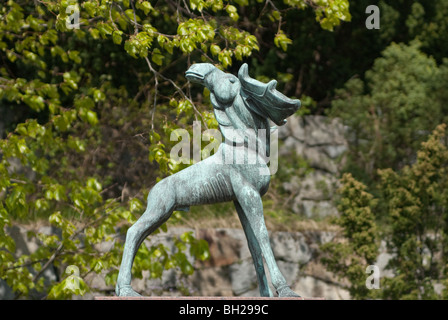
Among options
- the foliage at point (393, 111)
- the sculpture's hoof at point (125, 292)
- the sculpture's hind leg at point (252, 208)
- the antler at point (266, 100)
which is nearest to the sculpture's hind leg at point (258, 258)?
the sculpture's hind leg at point (252, 208)

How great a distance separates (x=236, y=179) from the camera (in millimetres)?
4152

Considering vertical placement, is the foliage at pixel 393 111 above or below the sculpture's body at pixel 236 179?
above

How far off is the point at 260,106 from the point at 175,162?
Answer: 2.52 m

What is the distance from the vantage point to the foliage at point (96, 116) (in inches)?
274

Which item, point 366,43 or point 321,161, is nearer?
point 321,161

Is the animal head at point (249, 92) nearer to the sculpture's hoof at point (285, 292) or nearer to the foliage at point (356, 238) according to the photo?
the sculpture's hoof at point (285, 292)

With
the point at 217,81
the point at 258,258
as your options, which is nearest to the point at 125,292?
the point at 258,258

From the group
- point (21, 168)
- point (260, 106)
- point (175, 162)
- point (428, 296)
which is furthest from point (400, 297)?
point (21, 168)

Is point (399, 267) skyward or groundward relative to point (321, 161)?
groundward

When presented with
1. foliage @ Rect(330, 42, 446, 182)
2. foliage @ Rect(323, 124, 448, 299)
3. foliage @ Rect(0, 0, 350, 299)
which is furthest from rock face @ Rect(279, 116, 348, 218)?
foliage @ Rect(323, 124, 448, 299)

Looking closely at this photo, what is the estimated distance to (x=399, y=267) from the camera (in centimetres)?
908

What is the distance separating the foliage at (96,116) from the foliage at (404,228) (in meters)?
2.28

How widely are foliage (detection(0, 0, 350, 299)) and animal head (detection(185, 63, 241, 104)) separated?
234 cm
